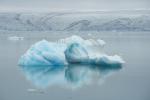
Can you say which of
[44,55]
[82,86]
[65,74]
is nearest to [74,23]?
[44,55]

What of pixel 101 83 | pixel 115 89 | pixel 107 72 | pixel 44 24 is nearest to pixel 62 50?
pixel 107 72

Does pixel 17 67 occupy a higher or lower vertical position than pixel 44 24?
higher

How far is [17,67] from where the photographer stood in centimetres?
858

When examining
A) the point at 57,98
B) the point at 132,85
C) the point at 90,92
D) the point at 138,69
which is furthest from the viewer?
the point at 138,69

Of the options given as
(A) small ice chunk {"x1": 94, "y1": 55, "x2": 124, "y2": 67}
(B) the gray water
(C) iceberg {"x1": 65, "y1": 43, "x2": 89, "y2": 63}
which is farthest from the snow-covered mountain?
(B) the gray water

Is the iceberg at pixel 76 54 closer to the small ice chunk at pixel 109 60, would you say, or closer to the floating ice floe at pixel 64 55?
the floating ice floe at pixel 64 55

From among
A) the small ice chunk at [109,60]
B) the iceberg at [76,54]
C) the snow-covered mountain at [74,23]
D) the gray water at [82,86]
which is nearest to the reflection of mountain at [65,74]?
the gray water at [82,86]

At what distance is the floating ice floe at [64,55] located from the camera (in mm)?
8531

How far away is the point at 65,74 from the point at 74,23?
1035 inches

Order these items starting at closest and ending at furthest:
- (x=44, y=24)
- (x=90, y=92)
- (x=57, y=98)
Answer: (x=57, y=98), (x=90, y=92), (x=44, y=24)

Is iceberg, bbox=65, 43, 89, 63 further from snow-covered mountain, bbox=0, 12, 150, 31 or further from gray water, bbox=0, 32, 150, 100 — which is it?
snow-covered mountain, bbox=0, 12, 150, 31

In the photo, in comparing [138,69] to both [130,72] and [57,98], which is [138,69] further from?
[57,98]

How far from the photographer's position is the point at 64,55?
8648mm

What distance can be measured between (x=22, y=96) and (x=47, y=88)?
78cm
